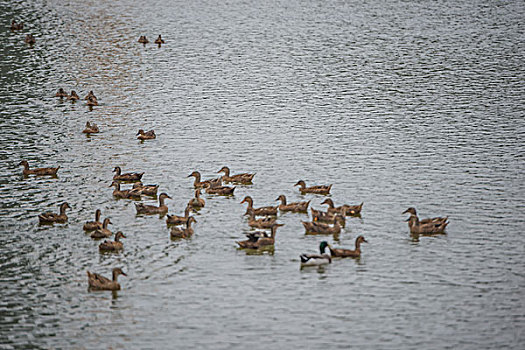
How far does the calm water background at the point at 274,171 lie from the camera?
72.6 ft

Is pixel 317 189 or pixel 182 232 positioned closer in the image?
pixel 182 232

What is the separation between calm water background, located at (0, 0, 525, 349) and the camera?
72.6 ft

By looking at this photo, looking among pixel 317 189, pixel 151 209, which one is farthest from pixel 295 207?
pixel 151 209

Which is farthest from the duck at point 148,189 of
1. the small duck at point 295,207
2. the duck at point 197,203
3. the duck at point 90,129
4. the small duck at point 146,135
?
the duck at point 90,129

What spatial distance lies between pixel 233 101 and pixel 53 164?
13228 mm

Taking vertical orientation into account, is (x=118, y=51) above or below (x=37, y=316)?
above

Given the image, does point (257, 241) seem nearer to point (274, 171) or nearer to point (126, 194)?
point (126, 194)

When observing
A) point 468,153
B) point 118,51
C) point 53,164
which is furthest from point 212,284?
point 118,51

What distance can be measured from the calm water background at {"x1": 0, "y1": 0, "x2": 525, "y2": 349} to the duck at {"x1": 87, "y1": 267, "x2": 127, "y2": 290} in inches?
16.5

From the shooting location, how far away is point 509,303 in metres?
22.8

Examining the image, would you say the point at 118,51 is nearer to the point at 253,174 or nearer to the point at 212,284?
the point at 253,174

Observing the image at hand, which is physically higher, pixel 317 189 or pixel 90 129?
pixel 90 129

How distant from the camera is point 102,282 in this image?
77.0 feet

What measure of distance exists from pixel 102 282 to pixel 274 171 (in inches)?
487
